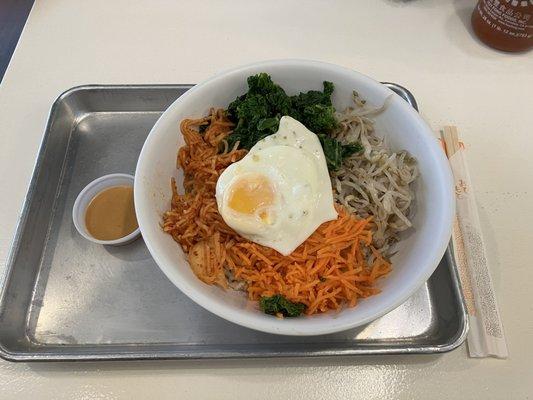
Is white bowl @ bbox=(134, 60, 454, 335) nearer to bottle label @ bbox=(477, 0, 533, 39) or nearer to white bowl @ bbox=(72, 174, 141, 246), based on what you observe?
white bowl @ bbox=(72, 174, 141, 246)

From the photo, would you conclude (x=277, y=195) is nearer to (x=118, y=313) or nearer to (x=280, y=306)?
(x=280, y=306)

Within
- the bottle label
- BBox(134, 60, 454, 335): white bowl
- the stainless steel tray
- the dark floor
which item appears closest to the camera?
BBox(134, 60, 454, 335): white bowl

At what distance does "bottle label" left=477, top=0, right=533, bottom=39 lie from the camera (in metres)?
2.10

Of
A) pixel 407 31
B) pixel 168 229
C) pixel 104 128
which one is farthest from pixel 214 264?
pixel 407 31

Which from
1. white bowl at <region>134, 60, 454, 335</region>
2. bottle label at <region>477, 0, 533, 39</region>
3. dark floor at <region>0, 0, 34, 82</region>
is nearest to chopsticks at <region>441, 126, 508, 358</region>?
white bowl at <region>134, 60, 454, 335</region>

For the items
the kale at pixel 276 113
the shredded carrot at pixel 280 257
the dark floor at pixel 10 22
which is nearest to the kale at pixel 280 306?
the shredded carrot at pixel 280 257

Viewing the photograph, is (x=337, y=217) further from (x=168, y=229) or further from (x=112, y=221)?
(x=112, y=221)

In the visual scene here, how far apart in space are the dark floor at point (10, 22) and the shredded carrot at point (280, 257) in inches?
85.5

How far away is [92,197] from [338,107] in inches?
47.4

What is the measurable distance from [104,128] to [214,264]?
116 centimetres

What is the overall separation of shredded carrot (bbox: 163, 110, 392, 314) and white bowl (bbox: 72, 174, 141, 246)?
330mm

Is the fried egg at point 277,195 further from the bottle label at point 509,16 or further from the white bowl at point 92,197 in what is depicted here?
the bottle label at point 509,16

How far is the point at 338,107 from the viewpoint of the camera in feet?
5.83

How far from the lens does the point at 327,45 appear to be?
2.52m
